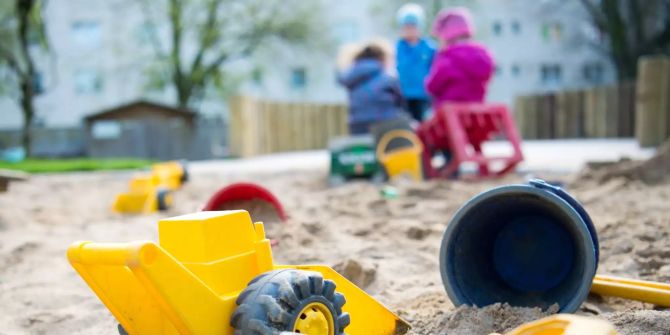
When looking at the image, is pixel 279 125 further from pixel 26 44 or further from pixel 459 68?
pixel 459 68

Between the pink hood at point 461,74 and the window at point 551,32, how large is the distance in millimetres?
25083

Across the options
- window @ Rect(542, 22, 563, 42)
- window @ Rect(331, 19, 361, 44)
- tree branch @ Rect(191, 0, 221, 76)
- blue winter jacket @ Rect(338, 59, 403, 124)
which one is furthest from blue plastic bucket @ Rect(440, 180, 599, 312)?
window @ Rect(542, 22, 563, 42)

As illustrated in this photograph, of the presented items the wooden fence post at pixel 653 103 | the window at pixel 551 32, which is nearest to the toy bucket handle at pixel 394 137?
the wooden fence post at pixel 653 103

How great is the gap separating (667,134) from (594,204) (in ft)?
22.3

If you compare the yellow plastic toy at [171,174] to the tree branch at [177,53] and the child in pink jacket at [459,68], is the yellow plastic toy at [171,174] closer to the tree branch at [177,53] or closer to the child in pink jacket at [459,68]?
the child in pink jacket at [459,68]

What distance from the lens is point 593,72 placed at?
1297 inches

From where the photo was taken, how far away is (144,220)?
470 centimetres

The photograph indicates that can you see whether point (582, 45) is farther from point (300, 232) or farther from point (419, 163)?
point (300, 232)

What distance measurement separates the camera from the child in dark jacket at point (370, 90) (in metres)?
7.43

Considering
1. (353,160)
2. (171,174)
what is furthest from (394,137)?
(171,174)

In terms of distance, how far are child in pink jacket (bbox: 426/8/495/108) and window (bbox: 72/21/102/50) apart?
24.1 m

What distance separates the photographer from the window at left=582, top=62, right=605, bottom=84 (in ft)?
107

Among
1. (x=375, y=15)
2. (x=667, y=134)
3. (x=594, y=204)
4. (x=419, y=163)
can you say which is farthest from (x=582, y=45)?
(x=594, y=204)

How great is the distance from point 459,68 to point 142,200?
127 inches
